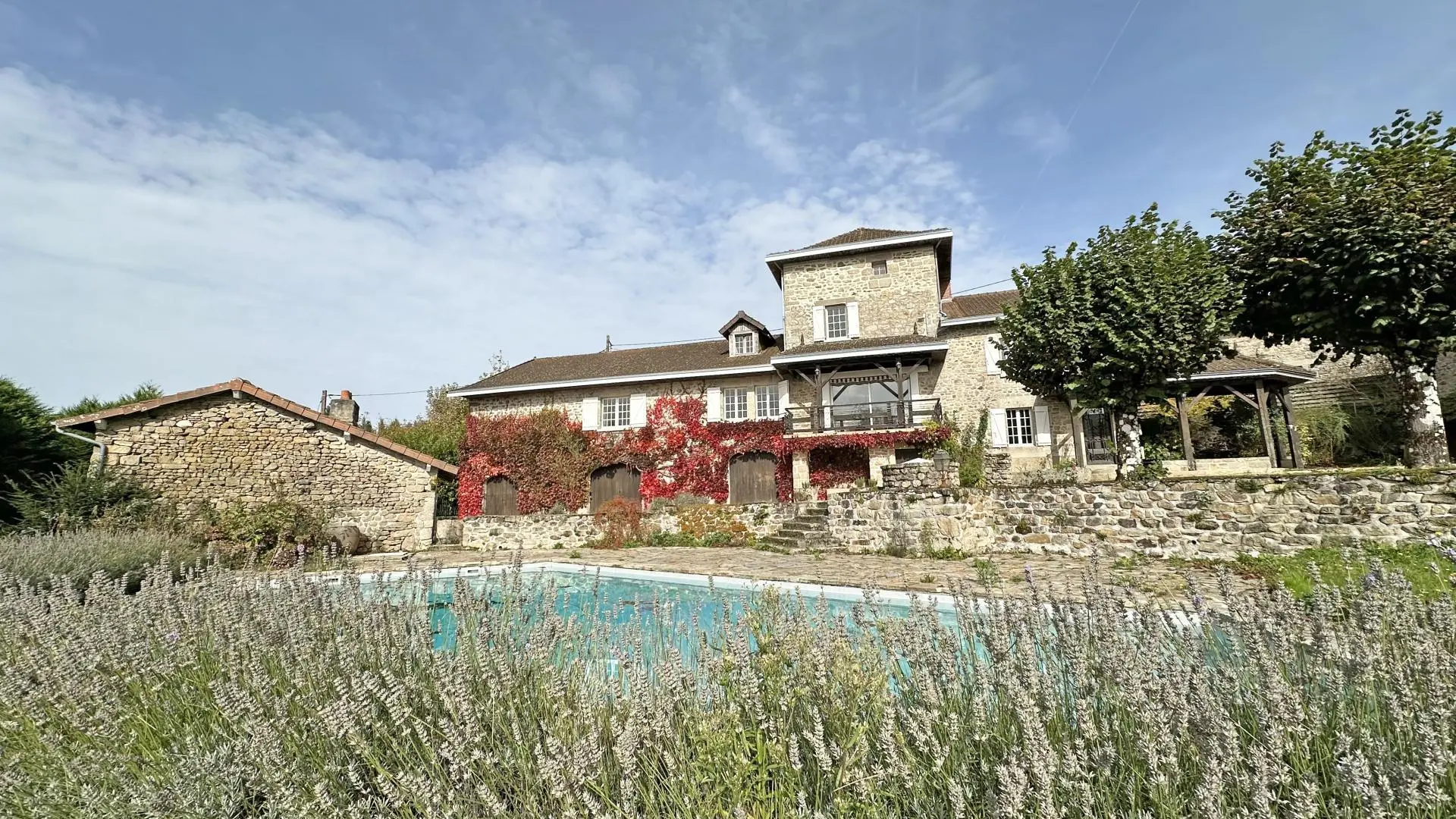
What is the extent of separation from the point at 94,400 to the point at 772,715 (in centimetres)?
2842

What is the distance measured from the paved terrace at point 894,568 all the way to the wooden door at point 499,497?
4.90 m

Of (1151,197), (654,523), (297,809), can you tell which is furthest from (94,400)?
(1151,197)

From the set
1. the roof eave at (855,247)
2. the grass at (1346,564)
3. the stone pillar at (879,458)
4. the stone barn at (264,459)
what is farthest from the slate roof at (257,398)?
the grass at (1346,564)

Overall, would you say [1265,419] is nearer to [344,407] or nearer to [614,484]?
[614,484]

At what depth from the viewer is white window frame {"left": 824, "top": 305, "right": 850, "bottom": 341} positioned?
1962 centimetres

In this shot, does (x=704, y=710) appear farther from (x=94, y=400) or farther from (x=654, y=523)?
(x=94, y=400)

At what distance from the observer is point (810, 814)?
5.44ft

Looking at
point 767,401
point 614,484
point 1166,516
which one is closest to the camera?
point 1166,516

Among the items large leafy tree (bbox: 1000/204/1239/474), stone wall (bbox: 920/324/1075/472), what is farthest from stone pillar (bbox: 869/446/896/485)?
large leafy tree (bbox: 1000/204/1239/474)

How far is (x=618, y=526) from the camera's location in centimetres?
1553

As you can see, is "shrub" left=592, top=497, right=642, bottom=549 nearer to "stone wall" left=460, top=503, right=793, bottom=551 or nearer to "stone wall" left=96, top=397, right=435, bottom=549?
"stone wall" left=460, top=503, right=793, bottom=551

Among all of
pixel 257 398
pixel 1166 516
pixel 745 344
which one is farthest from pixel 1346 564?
pixel 257 398

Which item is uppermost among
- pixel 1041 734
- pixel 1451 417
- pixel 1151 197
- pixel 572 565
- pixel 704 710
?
pixel 1151 197

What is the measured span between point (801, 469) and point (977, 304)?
8723 millimetres
